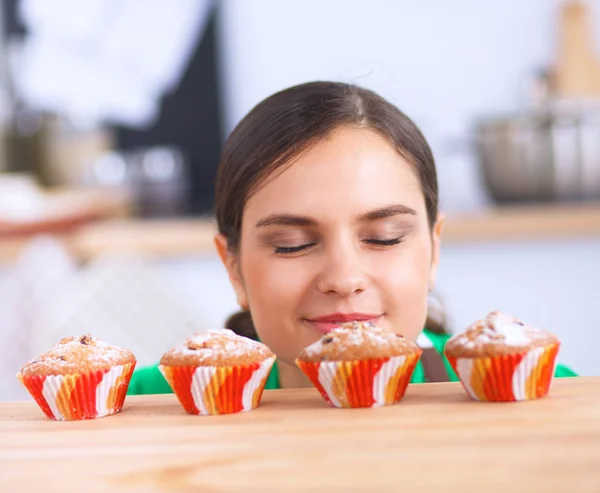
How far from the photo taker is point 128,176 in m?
3.20

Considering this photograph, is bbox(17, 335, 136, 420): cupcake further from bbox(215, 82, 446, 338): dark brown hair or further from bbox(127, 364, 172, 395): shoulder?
bbox(127, 364, 172, 395): shoulder

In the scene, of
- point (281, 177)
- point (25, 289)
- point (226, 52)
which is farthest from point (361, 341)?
point (226, 52)

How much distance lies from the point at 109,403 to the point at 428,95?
2620 millimetres

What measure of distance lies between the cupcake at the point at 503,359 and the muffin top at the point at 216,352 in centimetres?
18

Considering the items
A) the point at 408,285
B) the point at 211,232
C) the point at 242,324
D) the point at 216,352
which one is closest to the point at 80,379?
the point at 216,352

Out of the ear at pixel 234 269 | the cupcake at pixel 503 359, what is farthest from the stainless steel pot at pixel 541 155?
the cupcake at pixel 503 359

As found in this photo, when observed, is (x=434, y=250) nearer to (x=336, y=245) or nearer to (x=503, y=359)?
(x=336, y=245)

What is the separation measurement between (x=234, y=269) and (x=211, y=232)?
151 centimetres

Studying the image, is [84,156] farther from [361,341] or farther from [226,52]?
[361,341]

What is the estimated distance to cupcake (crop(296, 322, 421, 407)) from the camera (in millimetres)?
733

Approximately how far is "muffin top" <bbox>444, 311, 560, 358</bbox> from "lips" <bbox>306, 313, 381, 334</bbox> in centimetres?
27

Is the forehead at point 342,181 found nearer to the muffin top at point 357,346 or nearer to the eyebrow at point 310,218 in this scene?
the eyebrow at point 310,218

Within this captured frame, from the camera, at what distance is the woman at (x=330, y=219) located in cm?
105

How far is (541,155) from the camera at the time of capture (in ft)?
8.80
